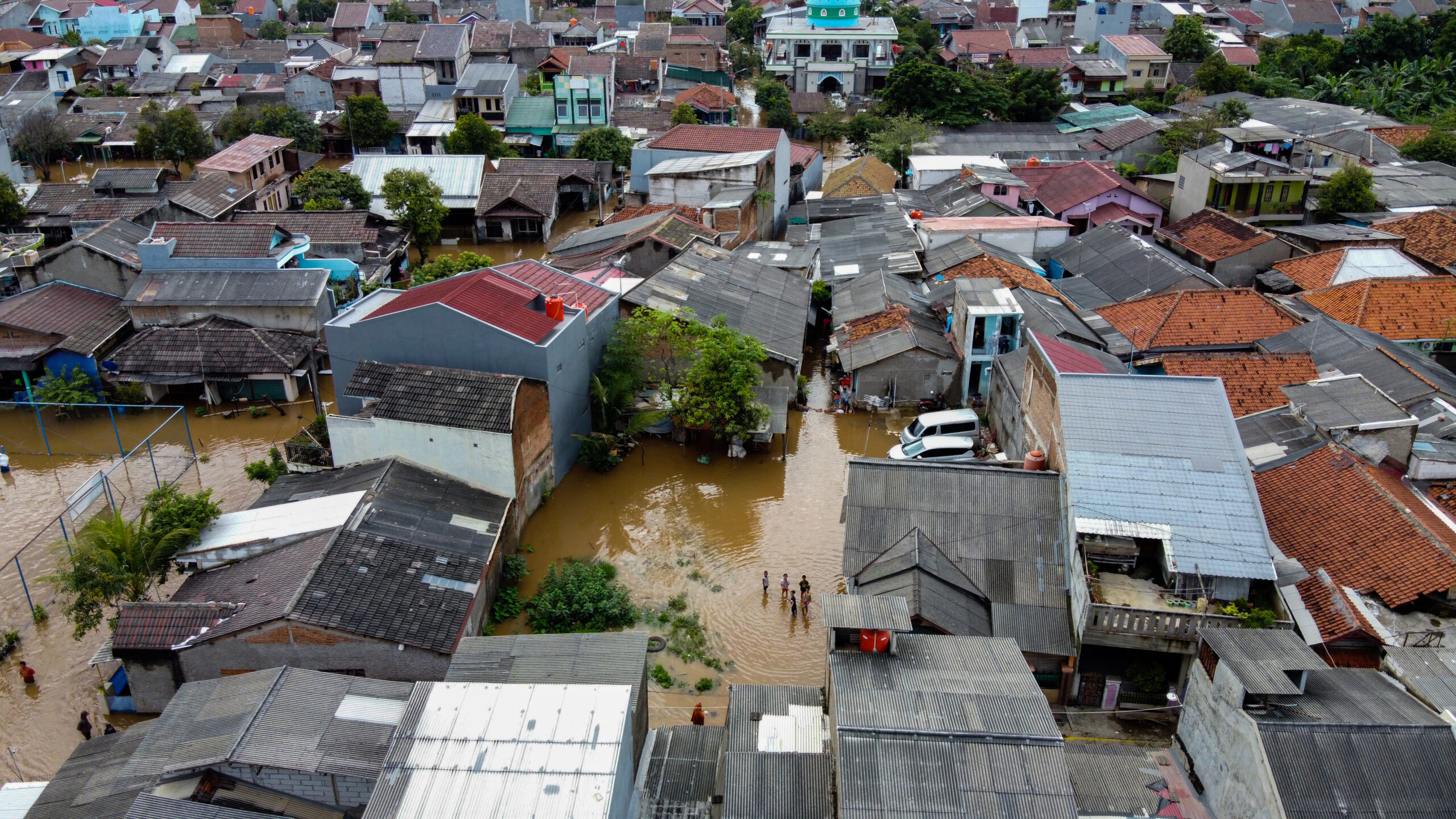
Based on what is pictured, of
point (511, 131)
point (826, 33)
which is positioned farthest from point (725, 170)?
point (826, 33)

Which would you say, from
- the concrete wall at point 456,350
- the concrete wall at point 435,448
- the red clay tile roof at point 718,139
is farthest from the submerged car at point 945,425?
the red clay tile roof at point 718,139

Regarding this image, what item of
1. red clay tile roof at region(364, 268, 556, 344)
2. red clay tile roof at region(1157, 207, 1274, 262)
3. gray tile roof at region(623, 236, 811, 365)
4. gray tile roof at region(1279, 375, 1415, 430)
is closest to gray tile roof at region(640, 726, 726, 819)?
red clay tile roof at region(364, 268, 556, 344)

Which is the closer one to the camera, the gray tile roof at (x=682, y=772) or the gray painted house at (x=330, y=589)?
the gray tile roof at (x=682, y=772)

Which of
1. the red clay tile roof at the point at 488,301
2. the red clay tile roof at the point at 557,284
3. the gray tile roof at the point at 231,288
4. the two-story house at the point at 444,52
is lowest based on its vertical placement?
the gray tile roof at the point at 231,288

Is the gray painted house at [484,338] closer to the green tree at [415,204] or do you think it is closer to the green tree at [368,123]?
the green tree at [415,204]

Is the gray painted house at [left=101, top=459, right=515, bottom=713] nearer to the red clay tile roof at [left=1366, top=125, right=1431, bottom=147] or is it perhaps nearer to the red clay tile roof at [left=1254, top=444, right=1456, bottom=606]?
the red clay tile roof at [left=1254, top=444, right=1456, bottom=606]

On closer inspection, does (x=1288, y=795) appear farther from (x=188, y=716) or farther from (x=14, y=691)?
(x=14, y=691)

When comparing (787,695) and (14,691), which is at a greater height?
(787,695)
